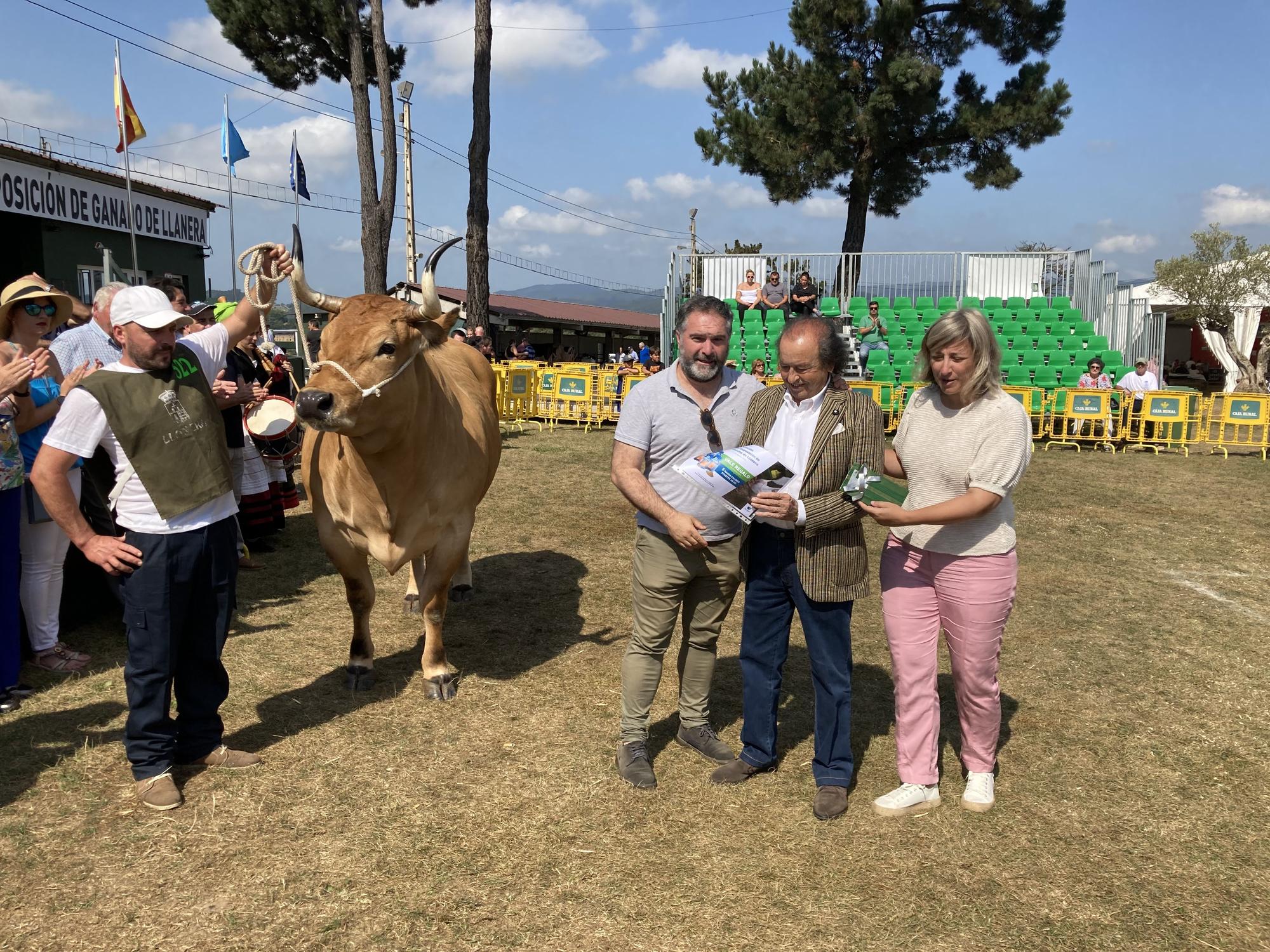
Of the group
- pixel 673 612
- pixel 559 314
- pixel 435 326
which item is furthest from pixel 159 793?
pixel 559 314

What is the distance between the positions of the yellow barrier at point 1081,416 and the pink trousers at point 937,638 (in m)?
12.7

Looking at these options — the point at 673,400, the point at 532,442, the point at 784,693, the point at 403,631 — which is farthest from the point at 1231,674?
the point at 532,442

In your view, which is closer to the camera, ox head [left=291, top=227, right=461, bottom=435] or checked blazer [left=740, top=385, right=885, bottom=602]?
checked blazer [left=740, top=385, right=885, bottom=602]

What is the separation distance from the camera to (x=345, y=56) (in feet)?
68.8

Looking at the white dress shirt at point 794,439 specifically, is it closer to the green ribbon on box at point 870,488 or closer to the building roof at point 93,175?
the green ribbon on box at point 870,488

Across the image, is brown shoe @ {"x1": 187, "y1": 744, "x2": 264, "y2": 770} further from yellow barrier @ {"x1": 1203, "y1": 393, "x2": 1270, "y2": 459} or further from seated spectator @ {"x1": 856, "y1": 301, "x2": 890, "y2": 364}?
seated spectator @ {"x1": 856, "y1": 301, "x2": 890, "y2": 364}

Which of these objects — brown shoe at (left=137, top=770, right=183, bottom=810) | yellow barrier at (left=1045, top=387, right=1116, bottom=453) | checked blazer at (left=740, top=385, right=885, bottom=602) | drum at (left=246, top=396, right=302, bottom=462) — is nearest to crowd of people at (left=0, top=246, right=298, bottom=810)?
brown shoe at (left=137, top=770, right=183, bottom=810)

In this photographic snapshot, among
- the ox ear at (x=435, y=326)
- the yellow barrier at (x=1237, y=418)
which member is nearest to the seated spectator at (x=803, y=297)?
the yellow barrier at (x=1237, y=418)

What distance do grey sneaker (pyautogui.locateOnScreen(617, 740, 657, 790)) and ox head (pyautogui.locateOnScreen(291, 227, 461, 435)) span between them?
183cm

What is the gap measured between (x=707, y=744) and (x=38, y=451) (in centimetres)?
355

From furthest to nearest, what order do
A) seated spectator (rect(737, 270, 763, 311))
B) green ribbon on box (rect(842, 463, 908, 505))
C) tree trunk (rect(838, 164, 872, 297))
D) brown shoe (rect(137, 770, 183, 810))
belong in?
tree trunk (rect(838, 164, 872, 297)) → seated spectator (rect(737, 270, 763, 311)) → brown shoe (rect(137, 770, 183, 810)) → green ribbon on box (rect(842, 463, 908, 505))

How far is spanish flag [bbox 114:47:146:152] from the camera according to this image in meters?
15.2

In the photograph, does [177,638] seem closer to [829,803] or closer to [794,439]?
[794,439]

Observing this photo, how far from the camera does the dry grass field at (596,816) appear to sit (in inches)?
118
